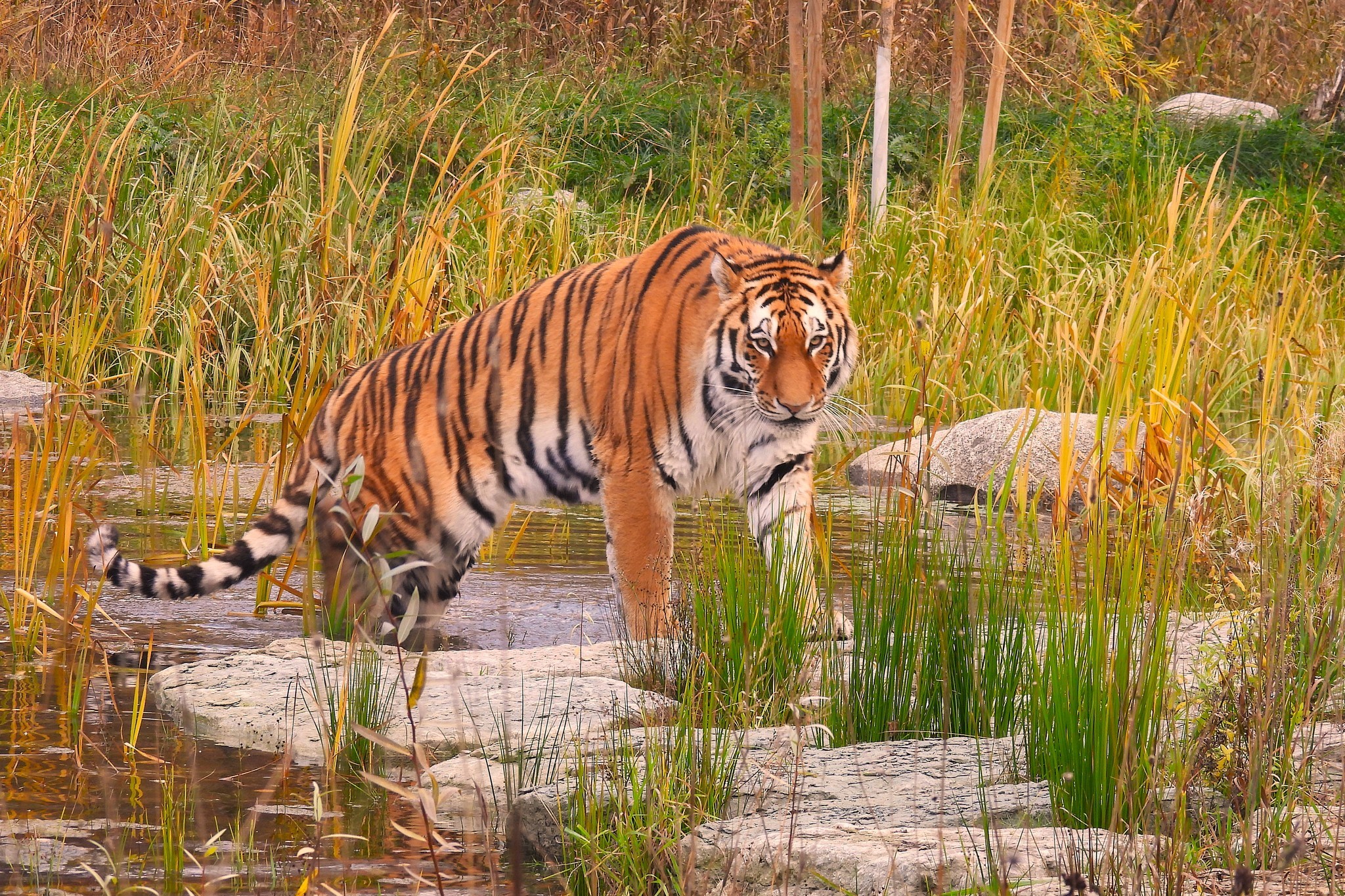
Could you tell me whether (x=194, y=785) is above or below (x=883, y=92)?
below

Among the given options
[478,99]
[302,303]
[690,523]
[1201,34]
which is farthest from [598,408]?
[1201,34]

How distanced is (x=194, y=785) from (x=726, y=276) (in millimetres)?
2616

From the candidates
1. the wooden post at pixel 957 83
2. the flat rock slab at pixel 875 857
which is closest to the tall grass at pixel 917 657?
the flat rock slab at pixel 875 857

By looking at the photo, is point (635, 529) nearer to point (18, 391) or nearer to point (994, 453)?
point (994, 453)

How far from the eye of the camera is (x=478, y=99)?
572 inches

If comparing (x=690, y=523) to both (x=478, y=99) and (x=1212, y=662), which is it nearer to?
(x=1212, y=662)

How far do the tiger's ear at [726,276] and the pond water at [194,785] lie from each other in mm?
834

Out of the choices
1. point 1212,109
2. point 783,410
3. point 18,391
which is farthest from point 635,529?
point 1212,109

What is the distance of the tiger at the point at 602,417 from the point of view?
→ 4.69 metres

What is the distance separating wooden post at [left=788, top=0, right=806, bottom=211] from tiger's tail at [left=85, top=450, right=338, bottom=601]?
612 centimetres

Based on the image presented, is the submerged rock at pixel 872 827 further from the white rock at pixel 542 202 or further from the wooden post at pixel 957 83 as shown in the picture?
the wooden post at pixel 957 83

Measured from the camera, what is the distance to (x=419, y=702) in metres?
3.81

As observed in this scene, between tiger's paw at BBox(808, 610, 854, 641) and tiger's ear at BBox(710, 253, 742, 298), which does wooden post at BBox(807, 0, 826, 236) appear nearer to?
tiger's ear at BBox(710, 253, 742, 298)

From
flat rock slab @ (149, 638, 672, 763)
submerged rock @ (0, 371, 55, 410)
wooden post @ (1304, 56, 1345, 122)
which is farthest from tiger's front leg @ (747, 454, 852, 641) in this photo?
wooden post @ (1304, 56, 1345, 122)
